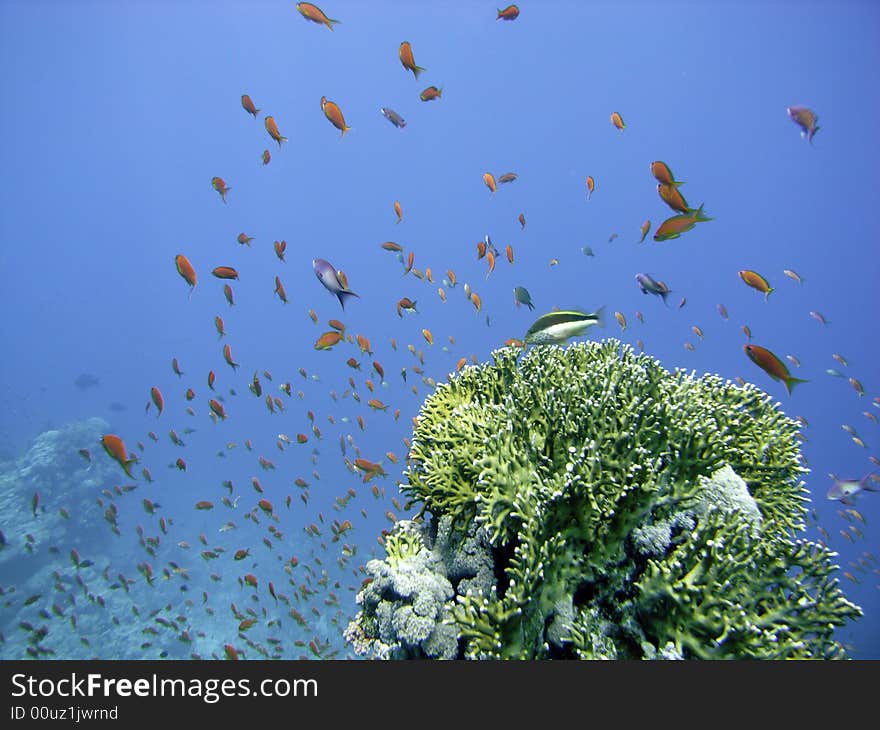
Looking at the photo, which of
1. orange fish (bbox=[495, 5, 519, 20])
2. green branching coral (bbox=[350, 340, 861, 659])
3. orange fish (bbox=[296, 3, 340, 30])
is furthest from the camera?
orange fish (bbox=[495, 5, 519, 20])

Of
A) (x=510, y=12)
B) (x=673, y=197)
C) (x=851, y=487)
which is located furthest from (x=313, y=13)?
(x=851, y=487)

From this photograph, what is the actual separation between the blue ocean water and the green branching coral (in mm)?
41214

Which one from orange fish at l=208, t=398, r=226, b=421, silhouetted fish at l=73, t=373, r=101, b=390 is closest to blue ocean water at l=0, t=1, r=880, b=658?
silhouetted fish at l=73, t=373, r=101, b=390

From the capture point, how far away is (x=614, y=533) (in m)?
2.95

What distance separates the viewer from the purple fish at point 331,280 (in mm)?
5059

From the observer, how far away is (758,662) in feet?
7.89

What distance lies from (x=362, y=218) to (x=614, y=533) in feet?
486

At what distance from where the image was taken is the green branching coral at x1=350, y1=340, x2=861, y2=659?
260 centimetres

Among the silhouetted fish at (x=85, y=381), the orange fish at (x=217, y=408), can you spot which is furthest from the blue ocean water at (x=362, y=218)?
the orange fish at (x=217, y=408)

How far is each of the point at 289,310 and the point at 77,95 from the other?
90.0 metres

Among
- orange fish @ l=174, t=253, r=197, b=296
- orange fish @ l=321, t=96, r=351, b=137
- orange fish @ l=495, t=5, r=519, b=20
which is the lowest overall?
orange fish @ l=174, t=253, r=197, b=296

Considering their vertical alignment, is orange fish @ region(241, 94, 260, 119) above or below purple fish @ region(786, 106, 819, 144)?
above

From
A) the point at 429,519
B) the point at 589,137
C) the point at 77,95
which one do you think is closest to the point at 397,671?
the point at 429,519

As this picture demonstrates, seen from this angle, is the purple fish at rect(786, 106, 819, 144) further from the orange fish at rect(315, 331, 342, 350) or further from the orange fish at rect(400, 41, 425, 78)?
the orange fish at rect(315, 331, 342, 350)
